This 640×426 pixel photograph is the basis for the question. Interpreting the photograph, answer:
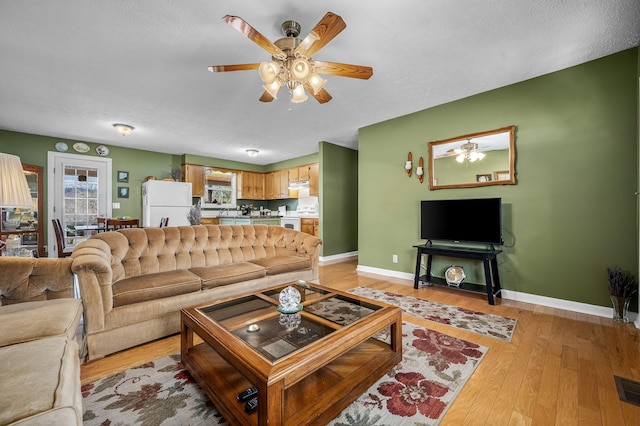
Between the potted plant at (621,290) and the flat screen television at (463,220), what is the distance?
0.93m

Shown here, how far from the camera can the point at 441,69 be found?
2777mm

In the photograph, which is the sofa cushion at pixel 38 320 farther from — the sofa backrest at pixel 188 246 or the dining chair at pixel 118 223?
the dining chair at pixel 118 223

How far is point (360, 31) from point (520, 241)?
9.52 feet

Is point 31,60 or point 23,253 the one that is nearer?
point 23,253

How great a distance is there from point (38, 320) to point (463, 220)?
3.93 m

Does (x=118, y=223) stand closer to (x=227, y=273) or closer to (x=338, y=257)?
(x=227, y=273)

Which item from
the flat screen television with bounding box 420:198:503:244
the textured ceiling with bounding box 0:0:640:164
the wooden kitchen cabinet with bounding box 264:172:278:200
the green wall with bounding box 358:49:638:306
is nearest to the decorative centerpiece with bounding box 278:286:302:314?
the textured ceiling with bounding box 0:0:640:164

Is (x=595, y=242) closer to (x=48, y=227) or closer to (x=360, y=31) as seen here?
(x=360, y=31)

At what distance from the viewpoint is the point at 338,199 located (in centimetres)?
598

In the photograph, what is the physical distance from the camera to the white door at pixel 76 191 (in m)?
5.02

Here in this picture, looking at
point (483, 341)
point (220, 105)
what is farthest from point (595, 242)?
point (220, 105)

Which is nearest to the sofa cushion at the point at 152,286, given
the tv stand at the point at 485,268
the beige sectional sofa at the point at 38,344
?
the beige sectional sofa at the point at 38,344

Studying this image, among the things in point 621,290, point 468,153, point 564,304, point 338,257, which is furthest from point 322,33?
point 338,257

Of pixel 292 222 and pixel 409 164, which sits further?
pixel 292 222
